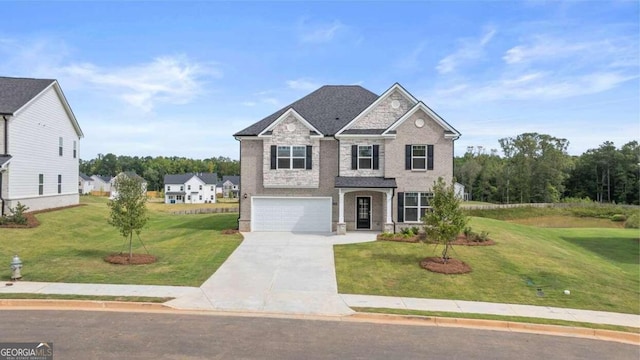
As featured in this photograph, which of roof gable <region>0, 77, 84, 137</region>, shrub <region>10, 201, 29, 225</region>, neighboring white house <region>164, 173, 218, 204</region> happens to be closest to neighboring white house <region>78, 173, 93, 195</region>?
neighboring white house <region>164, 173, 218, 204</region>

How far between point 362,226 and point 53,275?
16789mm

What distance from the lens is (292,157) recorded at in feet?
79.8

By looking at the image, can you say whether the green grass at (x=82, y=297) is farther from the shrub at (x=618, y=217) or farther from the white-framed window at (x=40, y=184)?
the shrub at (x=618, y=217)

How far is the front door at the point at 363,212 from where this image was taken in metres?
24.7

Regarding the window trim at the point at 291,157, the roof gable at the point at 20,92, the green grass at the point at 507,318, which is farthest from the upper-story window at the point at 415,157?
the roof gable at the point at 20,92

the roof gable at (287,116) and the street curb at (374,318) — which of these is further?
the roof gable at (287,116)

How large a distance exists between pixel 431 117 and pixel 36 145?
27290 mm

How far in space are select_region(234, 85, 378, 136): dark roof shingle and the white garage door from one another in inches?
183

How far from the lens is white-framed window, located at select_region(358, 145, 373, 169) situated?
24.4 metres

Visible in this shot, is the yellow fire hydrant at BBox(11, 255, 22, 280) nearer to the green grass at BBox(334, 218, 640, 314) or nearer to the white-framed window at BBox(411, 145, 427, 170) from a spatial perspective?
the green grass at BBox(334, 218, 640, 314)

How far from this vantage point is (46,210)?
2658 centimetres

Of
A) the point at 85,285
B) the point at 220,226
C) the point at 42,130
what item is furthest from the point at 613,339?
the point at 42,130

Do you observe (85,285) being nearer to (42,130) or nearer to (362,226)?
(362,226)

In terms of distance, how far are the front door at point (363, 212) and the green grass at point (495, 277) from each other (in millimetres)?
3989
